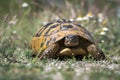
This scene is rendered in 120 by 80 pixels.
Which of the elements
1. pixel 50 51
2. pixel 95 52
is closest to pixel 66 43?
pixel 50 51

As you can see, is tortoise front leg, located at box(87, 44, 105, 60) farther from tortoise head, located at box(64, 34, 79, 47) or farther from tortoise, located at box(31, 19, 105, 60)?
tortoise head, located at box(64, 34, 79, 47)

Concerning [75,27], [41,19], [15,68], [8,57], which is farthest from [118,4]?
[15,68]

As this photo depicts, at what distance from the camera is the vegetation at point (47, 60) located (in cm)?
367

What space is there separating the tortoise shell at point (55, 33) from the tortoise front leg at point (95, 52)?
121 mm

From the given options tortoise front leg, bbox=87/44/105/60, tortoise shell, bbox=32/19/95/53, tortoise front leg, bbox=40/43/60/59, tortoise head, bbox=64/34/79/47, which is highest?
tortoise shell, bbox=32/19/95/53

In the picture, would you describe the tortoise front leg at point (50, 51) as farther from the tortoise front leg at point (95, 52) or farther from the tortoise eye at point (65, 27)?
the tortoise front leg at point (95, 52)

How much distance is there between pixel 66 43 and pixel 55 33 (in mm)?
274

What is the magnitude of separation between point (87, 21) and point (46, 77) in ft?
15.4

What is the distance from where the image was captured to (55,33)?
595cm

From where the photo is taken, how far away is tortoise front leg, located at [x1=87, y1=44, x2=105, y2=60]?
578 cm

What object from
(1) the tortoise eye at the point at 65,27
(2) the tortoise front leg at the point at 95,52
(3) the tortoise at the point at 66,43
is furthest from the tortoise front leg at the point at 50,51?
(2) the tortoise front leg at the point at 95,52

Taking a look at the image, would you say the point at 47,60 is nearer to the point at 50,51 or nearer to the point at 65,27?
the point at 50,51

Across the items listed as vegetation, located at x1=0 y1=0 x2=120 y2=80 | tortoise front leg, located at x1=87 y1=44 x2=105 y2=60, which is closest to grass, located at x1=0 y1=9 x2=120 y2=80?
vegetation, located at x1=0 y1=0 x2=120 y2=80

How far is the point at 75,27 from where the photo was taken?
6.04 meters
